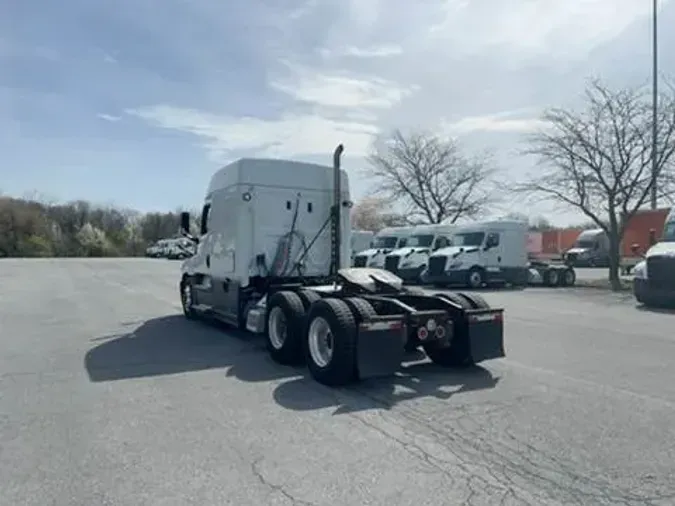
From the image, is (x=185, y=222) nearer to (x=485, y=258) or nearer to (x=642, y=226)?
(x=485, y=258)

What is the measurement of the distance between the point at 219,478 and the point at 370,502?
1.11 metres

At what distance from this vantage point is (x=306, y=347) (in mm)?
7324

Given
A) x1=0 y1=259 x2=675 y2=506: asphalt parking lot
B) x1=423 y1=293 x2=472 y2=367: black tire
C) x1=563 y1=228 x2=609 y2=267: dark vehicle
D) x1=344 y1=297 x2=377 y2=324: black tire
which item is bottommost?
x1=0 y1=259 x2=675 y2=506: asphalt parking lot

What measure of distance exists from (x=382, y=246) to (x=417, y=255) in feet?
12.1

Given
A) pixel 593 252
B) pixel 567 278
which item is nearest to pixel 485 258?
pixel 567 278

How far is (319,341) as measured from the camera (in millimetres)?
7195

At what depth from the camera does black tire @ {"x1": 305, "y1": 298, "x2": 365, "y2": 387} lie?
646 cm

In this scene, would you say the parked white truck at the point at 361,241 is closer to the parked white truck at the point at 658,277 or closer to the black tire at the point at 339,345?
the parked white truck at the point at 658,277

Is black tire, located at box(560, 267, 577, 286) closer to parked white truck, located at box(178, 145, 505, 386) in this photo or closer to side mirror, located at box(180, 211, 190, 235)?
parked white truck, located at box(178, 145, 505, 386)

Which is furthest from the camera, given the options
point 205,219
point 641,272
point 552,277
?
point 552,277

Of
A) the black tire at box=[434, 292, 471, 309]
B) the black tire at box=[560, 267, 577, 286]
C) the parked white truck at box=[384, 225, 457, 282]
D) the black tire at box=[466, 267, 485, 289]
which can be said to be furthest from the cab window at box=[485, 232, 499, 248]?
the black tire at box=[434, 292, 471, 309]

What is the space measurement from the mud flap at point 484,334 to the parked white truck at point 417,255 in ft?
59.1

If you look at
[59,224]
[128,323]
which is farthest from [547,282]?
[59,224]

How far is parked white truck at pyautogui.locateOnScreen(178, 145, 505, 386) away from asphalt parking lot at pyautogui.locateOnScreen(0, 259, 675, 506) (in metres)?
0.39
